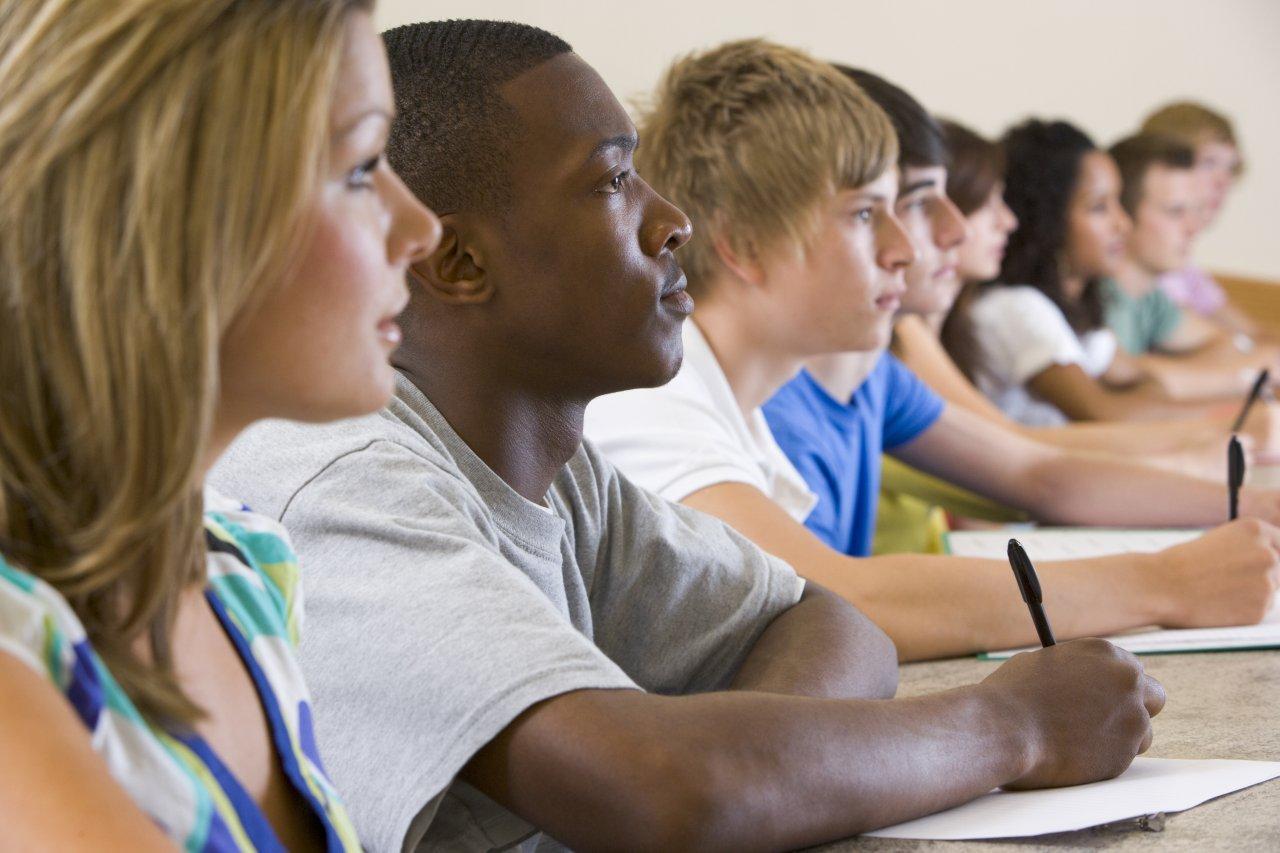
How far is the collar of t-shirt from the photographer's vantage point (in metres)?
1.42

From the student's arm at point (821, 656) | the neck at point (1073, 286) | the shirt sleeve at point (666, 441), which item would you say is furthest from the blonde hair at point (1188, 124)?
the student's arm at point (821, 656)

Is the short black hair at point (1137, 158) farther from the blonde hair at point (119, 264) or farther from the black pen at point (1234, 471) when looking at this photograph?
the blonde hair at point (119, 264)

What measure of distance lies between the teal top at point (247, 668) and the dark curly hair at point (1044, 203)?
2.57m

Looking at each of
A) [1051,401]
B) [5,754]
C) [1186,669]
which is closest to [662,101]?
[1186,669]

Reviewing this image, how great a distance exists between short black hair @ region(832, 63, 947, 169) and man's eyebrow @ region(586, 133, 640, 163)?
902mm

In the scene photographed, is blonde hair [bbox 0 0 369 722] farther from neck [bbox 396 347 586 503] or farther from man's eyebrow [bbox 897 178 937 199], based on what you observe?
man's eyebrow [bbox 897 178 937 199]

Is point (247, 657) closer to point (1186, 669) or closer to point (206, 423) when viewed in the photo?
point (206, 423)

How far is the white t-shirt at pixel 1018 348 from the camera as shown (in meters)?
2.78

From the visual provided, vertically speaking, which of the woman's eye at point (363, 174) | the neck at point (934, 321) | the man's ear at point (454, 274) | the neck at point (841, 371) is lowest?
the neck at point (934, 321)

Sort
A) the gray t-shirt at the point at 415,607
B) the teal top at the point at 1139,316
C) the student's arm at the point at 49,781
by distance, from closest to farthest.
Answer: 1. the student's arm at the point at 49,781
2. the gray t-shirt at the point at 415,607
3. the teal top at the point at 1139,316

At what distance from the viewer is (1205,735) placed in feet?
2.98

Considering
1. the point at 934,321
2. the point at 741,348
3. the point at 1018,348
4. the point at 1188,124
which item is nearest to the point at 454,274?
the point at 741,348

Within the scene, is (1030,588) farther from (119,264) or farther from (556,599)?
(119,264)

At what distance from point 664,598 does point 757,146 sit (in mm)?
684
